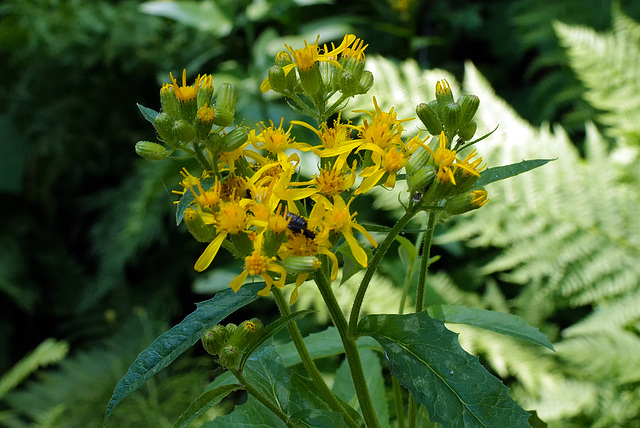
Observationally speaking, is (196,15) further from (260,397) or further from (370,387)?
(260,397)

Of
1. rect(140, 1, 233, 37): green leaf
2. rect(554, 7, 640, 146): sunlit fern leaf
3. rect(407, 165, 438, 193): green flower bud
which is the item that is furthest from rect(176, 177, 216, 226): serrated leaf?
rect(554, 7, 640, 146): sunlit fern leaf

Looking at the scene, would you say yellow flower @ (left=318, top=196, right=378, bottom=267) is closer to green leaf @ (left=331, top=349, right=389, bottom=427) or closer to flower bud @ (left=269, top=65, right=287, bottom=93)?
flower bud @ (left=269, top=65, right=287, bottom=93)

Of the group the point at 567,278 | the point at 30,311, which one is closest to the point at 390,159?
the point at 567,278

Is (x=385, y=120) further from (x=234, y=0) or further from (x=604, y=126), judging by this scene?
(x=604, y=126)

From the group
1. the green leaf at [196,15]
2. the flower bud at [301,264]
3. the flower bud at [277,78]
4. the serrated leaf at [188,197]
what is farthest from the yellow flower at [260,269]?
the green leaf at [196,15]

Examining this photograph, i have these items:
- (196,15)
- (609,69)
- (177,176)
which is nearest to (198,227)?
(196,15)
